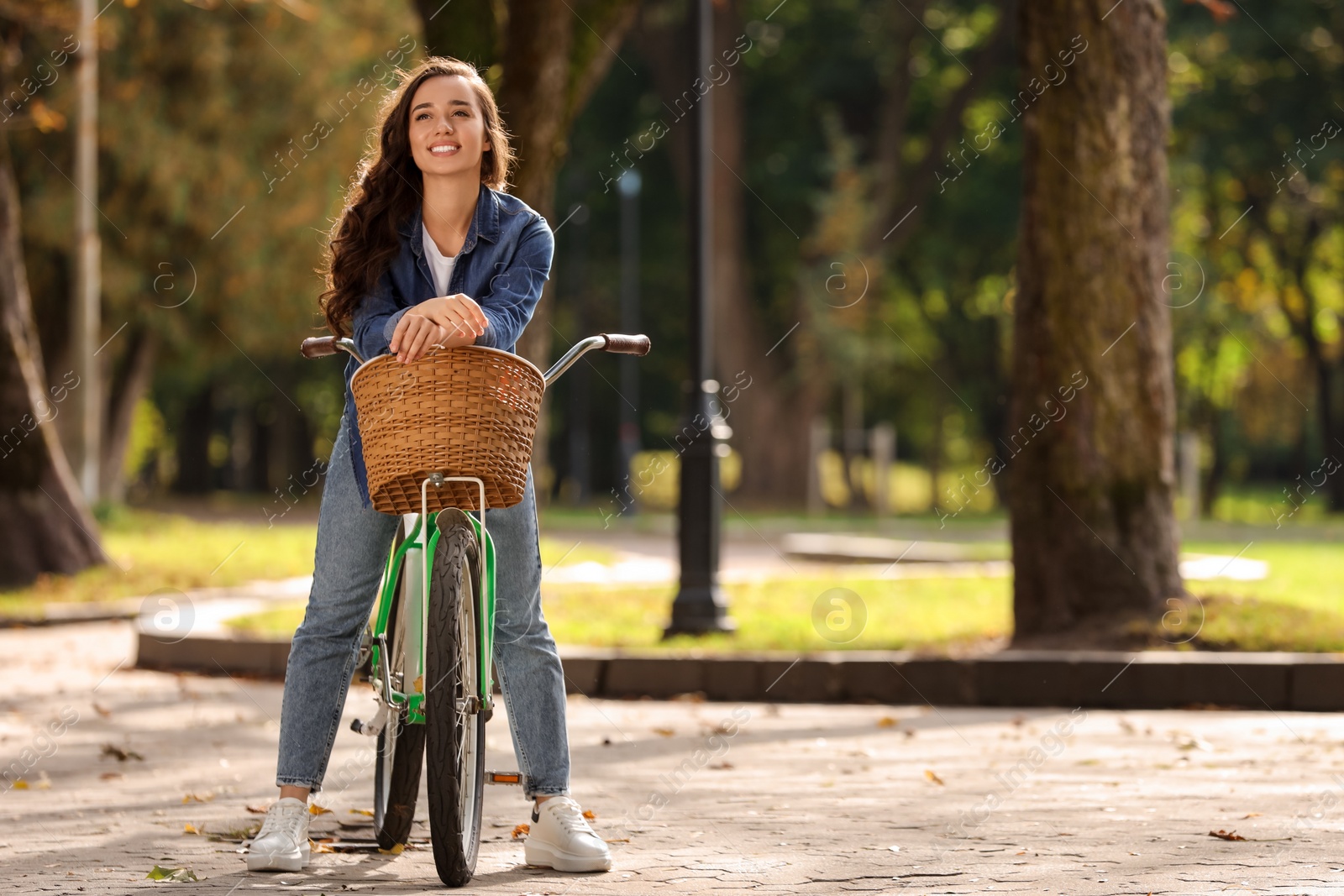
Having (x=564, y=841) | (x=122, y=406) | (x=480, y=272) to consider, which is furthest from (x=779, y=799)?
(x=122, y=406)

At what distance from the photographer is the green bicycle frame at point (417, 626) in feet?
14.1

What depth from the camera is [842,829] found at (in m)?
5.15

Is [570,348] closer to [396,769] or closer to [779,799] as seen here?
[396,769]

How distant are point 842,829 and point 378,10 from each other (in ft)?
78.5

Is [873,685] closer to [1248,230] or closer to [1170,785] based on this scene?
[1170,785]

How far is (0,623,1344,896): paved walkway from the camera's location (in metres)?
4.42

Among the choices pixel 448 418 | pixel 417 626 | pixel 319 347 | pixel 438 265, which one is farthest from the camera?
pixel 319 347

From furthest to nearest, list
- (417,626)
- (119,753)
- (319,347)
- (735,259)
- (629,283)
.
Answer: (629,283), (735,259), (119,753), (319,347), (417,626)

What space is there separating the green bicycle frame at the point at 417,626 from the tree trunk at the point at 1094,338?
543 centimetres

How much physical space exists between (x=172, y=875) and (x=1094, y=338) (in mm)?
6255

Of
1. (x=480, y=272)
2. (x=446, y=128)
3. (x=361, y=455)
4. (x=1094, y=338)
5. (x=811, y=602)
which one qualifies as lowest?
(x=811, y=602)

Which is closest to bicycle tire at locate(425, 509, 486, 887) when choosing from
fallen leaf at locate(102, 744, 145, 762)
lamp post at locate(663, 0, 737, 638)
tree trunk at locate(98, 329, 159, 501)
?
fallen leaf at locate(102, 744, 145, 762)

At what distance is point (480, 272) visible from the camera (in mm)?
4453

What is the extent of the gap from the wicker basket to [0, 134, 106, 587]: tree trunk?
421 inches
